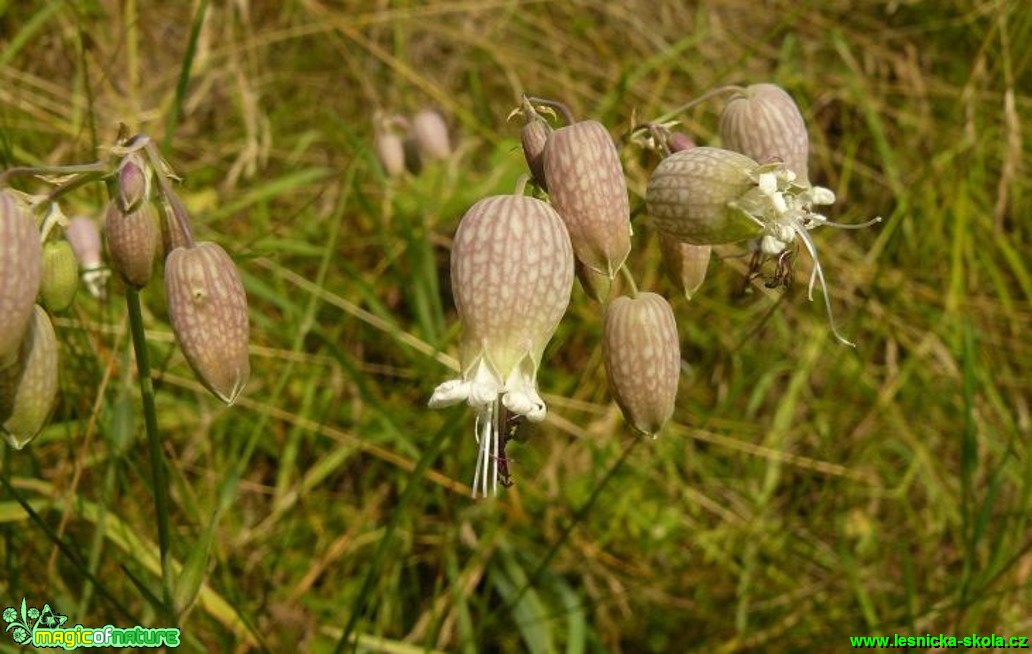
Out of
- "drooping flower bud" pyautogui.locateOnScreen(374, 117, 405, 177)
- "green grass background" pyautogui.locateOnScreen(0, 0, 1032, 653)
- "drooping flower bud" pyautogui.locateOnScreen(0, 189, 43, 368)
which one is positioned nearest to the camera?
"drooping flower bud" pyautogui.locateOnScreen(0, 189, 43, 368)

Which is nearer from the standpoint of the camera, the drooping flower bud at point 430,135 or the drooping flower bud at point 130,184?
the drooping flower bud at point 130,184

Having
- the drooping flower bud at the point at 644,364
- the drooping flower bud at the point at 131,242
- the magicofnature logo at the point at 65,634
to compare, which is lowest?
the magicofnature logo at the point at 65,634

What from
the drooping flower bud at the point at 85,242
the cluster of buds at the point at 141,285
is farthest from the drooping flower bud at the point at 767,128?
the drooping flower bud at the point at 85,242

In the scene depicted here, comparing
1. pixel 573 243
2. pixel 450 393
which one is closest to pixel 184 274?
pixel 450 393

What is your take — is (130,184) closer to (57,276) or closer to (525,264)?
(57,276)

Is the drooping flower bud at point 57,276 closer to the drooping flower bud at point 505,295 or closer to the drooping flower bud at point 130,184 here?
the drooping flower bud at point 130,184

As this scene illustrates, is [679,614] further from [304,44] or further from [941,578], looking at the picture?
[304,44]

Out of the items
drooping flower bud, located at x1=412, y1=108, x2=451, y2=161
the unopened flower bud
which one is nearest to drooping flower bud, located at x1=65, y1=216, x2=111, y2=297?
the unopened flower bud

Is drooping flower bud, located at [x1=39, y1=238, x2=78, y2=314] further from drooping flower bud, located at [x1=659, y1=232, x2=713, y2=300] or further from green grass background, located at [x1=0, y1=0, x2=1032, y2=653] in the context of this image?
drooping flower bud, located at [x1=659, y1=232, x2=713, y2=300]
